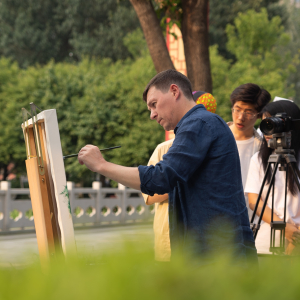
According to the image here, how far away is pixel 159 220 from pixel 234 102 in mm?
1213

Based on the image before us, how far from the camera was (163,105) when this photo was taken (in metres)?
1.84

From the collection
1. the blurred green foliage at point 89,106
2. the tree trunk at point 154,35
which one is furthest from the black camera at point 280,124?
the blurred green foliage at point 89,106

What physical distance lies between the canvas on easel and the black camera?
134 centimetres

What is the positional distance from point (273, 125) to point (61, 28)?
97.6 feet

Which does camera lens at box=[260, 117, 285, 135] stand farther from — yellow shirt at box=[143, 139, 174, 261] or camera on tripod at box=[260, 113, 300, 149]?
yellow shirt at box=[143, 139, 174, 261]

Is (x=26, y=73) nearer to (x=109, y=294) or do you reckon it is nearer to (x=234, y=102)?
(x=234, y=102)

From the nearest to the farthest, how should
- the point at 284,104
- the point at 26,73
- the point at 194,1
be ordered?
the point at 284,104 < the point at 194,1 < the point at 26,73

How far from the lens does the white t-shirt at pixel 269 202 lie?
288 centimetres

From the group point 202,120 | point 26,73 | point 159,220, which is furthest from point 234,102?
point 26,73

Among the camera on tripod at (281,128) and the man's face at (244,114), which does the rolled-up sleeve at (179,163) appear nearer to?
the camera on tripod at (281,128)

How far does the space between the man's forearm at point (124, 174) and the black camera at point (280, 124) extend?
122cm

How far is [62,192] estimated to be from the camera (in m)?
1.62

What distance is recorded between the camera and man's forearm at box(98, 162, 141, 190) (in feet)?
5.49

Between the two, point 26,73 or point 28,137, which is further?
point 26,73
